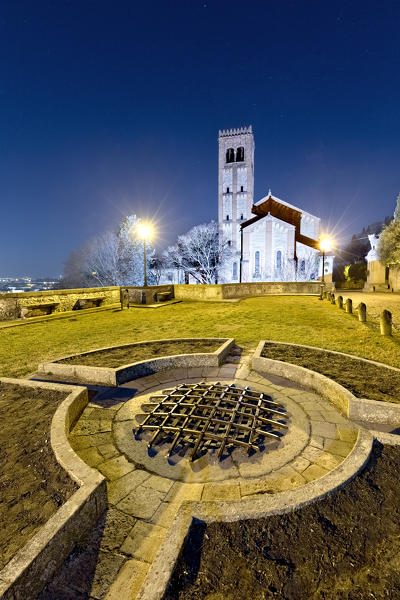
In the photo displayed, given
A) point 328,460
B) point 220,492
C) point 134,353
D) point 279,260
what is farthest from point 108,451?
point 279,260

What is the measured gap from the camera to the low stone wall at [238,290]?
2008 cm

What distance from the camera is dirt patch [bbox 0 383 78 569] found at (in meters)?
2.22

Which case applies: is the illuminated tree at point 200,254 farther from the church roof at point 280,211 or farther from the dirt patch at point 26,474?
the dirt patch at point 26,474

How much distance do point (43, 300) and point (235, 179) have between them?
179 feet

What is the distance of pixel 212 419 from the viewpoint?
A: 380 centimetres

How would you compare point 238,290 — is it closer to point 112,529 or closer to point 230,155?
point 112,529

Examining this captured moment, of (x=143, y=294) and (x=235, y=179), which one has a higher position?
(x=235, y=179)

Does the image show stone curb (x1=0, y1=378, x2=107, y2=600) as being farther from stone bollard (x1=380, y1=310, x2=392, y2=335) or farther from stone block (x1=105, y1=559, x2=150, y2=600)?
stone bollard (x1=380, y1=310, x2=392, y2=335)

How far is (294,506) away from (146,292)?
15536mm

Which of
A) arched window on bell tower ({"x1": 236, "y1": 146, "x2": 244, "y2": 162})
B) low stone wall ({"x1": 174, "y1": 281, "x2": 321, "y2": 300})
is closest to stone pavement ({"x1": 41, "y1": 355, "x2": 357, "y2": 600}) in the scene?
low stone wall ({"x1": 174, "y1": 281, "x2": 321, "y2": 300})

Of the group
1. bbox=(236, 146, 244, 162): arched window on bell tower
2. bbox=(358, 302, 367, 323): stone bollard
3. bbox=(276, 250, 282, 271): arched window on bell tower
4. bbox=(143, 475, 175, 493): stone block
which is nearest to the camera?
bbox=(143, 475, 175, 493): stone block

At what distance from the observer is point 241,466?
3.12m

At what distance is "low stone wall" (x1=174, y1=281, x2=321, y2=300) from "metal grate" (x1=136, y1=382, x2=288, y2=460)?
1536 centimetres

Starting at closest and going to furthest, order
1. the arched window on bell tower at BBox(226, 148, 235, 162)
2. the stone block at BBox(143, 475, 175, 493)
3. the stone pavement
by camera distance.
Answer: the stone pavement
the stone block at BBox(143, 475, 175, 493)
the arched window on bell tower at BBox(226, 148, 235, 162)
